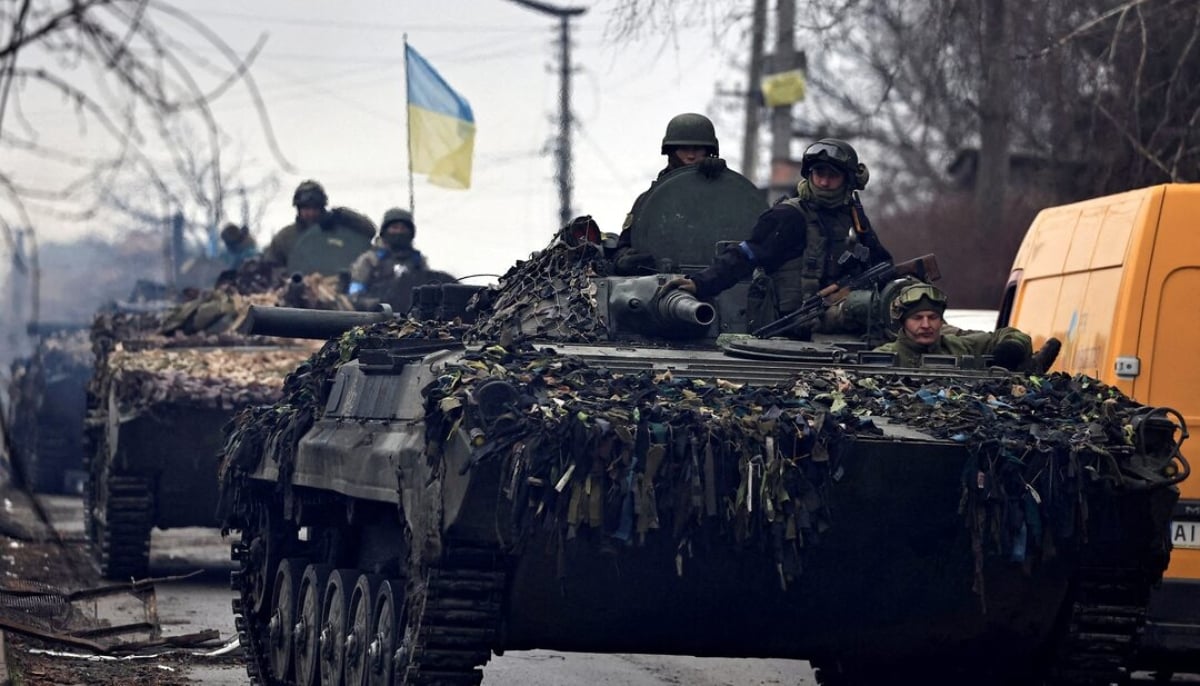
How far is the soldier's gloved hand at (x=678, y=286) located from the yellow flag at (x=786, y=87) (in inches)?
478

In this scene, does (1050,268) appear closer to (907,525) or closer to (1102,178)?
(907,525)

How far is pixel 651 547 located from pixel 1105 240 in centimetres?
370

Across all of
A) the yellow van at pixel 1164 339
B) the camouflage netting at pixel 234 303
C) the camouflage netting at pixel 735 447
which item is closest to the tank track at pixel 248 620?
the camouflage netting at pixel 735 447

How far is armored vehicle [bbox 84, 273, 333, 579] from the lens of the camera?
47.9 ft

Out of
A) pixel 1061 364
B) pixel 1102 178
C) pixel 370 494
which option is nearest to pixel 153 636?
pixel 370 494

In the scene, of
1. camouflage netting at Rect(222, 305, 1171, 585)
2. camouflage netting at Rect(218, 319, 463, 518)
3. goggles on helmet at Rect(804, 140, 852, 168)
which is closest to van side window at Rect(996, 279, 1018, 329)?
goggles on helmet at Rect(804, 140, 852, 168)

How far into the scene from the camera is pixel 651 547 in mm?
7293

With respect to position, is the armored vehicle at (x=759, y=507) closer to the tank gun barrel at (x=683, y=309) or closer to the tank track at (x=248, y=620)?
the tank gun barrel at (x=683, y=309)

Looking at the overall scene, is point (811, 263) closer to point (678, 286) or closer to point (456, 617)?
point (678, 286)

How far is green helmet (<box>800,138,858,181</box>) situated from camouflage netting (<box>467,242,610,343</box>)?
1.02 metres

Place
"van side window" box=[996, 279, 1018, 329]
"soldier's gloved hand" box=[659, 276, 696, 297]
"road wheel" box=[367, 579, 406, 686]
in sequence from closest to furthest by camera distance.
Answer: "road wheel" box=[367, 579, 406, 686] < "soldier's gloved hand" box=[659, 276, 696, 297] < "van side window" box=[996, 279, 1018, 329]

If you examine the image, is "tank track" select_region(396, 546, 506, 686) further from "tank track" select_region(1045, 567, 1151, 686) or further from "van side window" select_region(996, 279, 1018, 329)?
"van side window" select_region(996, 279, 1018, 329)

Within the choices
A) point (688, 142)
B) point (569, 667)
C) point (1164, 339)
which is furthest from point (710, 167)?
point (569, 667)

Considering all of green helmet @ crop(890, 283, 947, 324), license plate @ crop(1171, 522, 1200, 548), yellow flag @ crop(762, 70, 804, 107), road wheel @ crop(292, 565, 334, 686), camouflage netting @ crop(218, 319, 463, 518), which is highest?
yellow flag @ crop(762, 70, 804, 107)
